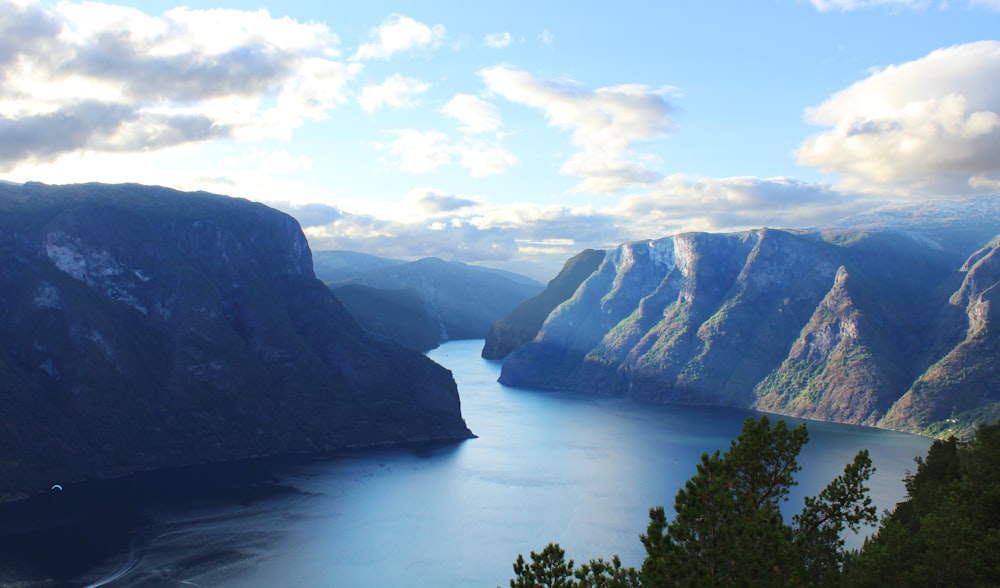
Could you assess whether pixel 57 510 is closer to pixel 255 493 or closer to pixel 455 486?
pixel 255 493

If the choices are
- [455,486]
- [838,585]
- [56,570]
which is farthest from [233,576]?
[838,585]

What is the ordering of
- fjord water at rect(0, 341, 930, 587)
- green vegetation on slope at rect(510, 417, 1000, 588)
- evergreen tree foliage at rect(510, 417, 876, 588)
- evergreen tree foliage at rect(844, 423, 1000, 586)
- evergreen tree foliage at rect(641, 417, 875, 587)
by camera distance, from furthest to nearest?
fjord water at rect(0, 341, 930, 587), evergreen tree foliage at rect(844, 423, 1000, 586), green vegetation on slope at rect(510, 417, 1000, 588), evergreen tree foliage at rect(510, 417, 876, 588), evergreen tree foliage at rect(641, 417, 875, 587)

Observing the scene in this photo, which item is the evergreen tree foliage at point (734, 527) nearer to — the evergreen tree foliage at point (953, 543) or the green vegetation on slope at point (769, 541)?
the green vegetation on slope at point (769, 541)

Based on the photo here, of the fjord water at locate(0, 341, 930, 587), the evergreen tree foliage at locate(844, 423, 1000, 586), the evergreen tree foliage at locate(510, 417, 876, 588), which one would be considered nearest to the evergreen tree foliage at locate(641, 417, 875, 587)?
the evergreen tree foliage at locate(510, 417, 876, 588)

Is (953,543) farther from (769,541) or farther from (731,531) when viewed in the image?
(731,531)

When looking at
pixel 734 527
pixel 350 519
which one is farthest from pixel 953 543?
pixel 350 519

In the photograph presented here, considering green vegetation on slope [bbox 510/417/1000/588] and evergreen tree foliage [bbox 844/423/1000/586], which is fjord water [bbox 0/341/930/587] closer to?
evergreen tree foliage [bbox 844/423/1000/586]

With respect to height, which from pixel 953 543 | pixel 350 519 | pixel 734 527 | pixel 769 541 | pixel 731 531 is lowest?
pixel 350 519
